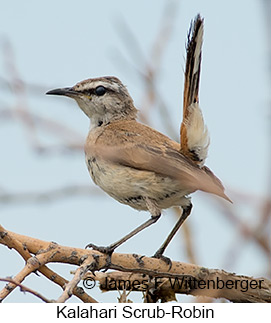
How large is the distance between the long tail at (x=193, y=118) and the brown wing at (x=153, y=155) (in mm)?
111

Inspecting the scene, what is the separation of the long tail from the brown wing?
111 mm

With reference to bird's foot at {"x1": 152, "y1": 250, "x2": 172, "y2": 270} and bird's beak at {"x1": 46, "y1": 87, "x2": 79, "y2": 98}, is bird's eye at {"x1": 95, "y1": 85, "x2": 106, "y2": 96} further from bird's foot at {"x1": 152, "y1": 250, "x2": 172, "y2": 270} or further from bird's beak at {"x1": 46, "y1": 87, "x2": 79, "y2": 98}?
bird's foot at {"x1": 152, "y1": 250, "x2": 172, "y2": 270}

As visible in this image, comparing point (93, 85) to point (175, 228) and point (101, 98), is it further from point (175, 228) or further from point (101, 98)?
point (175, 228)

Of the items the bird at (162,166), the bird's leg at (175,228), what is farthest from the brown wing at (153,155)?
the bird's leg at (175,228)

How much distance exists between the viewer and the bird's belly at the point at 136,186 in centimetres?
494

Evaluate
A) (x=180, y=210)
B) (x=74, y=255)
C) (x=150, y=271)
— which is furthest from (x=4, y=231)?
(x=180, y=210)

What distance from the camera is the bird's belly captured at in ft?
16.2

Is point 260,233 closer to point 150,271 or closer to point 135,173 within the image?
point 150,271

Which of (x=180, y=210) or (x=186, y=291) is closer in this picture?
(x=186, y=291)

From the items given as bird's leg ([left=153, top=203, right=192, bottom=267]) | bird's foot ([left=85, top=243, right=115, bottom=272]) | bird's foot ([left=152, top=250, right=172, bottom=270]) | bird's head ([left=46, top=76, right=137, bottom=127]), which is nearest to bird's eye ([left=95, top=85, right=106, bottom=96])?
bird's head ([left=46, top=76, right=137, bottom=127])

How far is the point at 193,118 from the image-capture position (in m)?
4.93

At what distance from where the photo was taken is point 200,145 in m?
5.03

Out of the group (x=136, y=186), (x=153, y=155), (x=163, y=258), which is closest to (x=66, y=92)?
(x=153, y=155)

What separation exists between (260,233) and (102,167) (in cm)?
342
